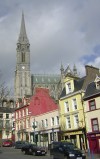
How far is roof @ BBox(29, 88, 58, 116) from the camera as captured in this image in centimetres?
6525

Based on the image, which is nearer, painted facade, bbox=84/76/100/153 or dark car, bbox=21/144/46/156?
dark car, bbox=21/144/46/156

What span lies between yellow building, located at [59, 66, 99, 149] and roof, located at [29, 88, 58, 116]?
15.5 metres

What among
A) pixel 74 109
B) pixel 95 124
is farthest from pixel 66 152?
pixel 74 109

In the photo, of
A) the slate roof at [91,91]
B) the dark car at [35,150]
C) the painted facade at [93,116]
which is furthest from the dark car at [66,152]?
the slate roof at [91,91]

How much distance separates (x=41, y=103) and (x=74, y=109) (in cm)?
2136

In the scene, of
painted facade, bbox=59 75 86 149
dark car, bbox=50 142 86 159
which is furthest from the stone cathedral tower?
dark car, bbox=50 142 86 159

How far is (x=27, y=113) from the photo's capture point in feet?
214

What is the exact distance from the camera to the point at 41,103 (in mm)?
67000

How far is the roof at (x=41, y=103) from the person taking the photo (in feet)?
214

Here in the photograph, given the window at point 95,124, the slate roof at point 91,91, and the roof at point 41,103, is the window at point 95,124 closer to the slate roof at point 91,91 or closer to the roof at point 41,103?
the slate roof at point 91,91

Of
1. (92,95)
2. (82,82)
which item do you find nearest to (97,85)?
(92,95)

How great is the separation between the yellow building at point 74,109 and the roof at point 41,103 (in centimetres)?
1546

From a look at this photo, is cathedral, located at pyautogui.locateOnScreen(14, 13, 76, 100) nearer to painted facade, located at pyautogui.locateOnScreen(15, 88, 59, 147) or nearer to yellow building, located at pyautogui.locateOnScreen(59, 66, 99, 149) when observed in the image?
painted facade, located at pyautogui.locateOnScreen(15, 88, 59, 147)

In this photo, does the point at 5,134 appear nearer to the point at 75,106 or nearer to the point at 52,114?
the point at 52,114
